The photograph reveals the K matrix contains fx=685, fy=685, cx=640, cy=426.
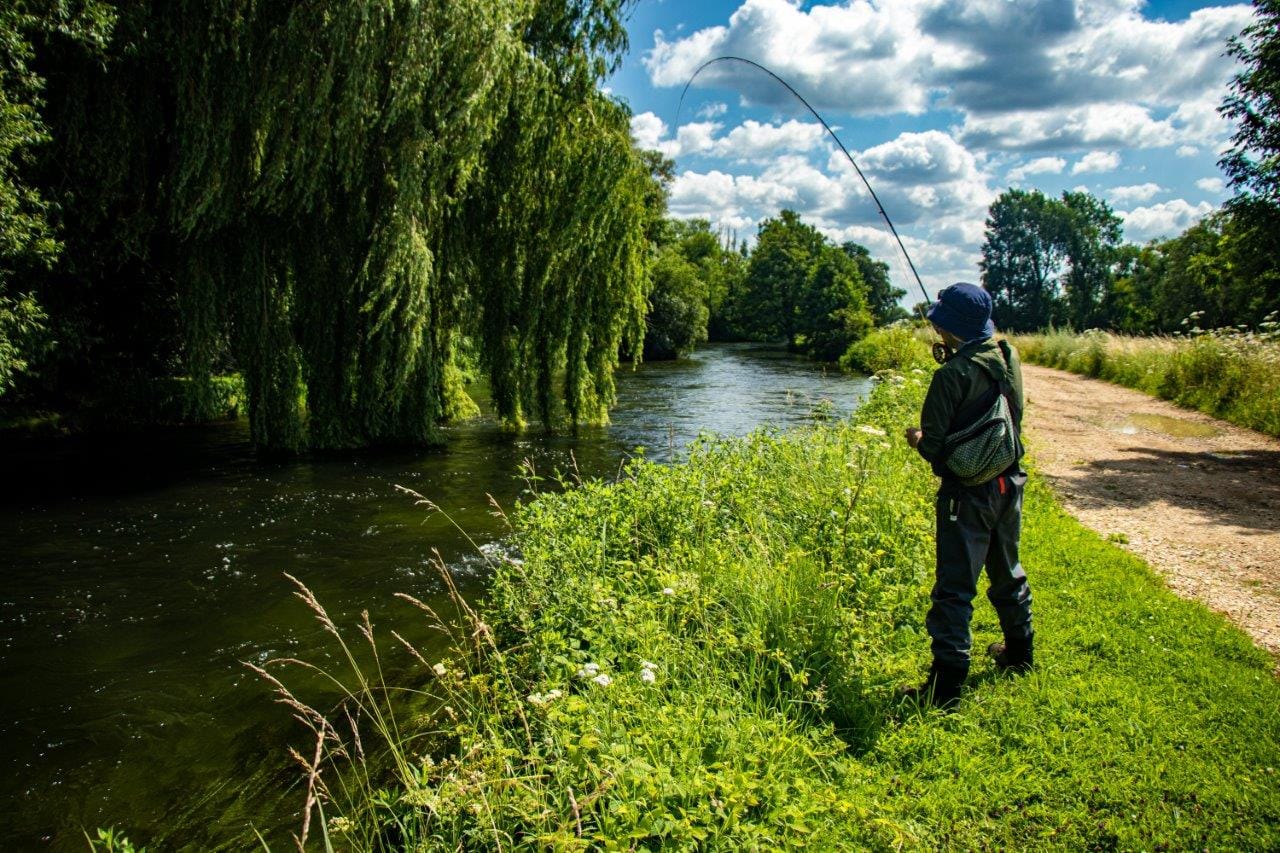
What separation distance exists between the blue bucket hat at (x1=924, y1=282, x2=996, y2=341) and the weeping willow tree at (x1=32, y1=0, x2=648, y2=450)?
30.5ft

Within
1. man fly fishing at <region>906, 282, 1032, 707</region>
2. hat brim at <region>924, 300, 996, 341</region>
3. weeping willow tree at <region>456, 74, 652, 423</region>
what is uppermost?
weeping willow tree at <region>456, 74, 652, 423</region>

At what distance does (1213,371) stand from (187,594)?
19301 mm

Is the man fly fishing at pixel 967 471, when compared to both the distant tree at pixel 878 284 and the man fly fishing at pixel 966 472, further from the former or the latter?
the distant tree at pixel 878 284

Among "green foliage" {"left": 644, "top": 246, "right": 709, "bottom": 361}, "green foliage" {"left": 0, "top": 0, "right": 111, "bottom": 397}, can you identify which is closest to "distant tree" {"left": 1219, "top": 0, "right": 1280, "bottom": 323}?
"green foliage" {"left": 0, "top": 0, "right": 111, "bottom": 397}

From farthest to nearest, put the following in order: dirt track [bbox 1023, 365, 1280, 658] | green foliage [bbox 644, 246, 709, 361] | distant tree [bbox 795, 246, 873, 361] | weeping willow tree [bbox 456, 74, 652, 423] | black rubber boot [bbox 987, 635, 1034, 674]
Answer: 1. distant tree [bbox 795, 246, 873, 361]
2. green foliage [bbox 644, 246, 709, 361]
3. weeping willow tree [bbox 456, 74, 652, 423]
4. dirt track [bbox 1023, 365, 1280, 658]
5. black rubber boot [bbox 987, 635, 1034, 674]

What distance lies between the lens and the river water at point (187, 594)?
4215 millimetres

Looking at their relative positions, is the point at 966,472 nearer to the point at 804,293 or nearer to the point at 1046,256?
the point at 804,293

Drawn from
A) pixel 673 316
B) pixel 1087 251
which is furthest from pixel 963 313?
pixel 1087 251

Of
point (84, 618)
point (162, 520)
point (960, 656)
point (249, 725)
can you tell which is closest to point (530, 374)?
point (162, 520)

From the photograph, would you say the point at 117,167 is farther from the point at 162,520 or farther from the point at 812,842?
the point at 812,842

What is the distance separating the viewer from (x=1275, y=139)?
31.6 ft

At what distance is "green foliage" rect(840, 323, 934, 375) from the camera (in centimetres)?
3029

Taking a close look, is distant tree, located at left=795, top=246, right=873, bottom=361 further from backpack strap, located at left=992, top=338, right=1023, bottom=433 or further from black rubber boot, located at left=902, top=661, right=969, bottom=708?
black rubber boot, located at left=902, top=661, right=969, bottom=708

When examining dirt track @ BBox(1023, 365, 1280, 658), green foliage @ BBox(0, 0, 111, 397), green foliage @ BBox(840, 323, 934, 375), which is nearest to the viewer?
dirt track @ BBox(1023, 365, 1280, 658)
